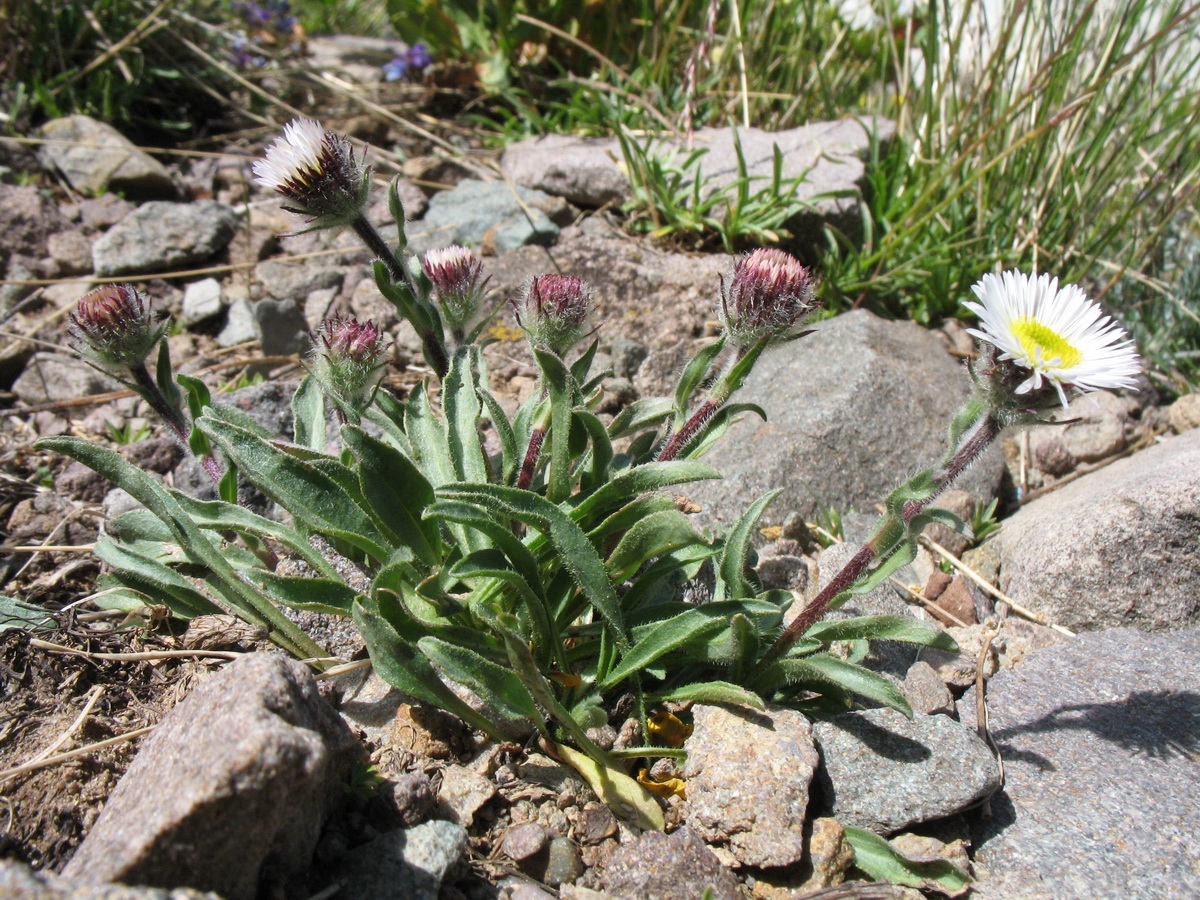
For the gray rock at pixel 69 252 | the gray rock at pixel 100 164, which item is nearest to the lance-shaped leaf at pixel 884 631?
the gray rock at pixel 69 252

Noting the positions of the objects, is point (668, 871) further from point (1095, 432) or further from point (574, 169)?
point (574, 169)

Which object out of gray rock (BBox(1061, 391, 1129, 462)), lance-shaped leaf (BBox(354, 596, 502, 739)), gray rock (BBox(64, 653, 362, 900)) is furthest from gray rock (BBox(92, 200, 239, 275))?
gray rock (BBox(1061, 391, 1129, 462))

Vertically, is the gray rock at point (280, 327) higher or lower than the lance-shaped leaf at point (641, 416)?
lower

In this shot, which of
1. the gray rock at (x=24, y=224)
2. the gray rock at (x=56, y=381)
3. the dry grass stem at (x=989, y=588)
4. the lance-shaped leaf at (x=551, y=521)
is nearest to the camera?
the lance-shaped leaf at (x=551, y=521)

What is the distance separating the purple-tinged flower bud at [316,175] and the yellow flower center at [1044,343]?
1.56 meters

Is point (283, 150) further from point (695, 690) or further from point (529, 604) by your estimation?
point (695, 690)

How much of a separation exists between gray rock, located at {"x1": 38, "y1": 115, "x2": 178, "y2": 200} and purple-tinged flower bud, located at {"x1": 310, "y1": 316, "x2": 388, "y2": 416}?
2593mm

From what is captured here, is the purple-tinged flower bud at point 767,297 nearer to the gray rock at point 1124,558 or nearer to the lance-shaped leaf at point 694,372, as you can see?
the lance-shaped leaf at point 694,372

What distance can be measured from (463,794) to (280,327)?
7.11 ft

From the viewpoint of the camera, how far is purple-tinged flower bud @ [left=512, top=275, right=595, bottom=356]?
2.11 m

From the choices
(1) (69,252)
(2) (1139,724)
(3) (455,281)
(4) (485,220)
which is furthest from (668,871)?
(1) (69,252)

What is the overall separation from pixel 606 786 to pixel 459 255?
4.40 ft

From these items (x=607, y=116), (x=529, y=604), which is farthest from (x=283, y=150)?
(x=607, y=116)

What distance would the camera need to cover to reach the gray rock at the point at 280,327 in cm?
330
